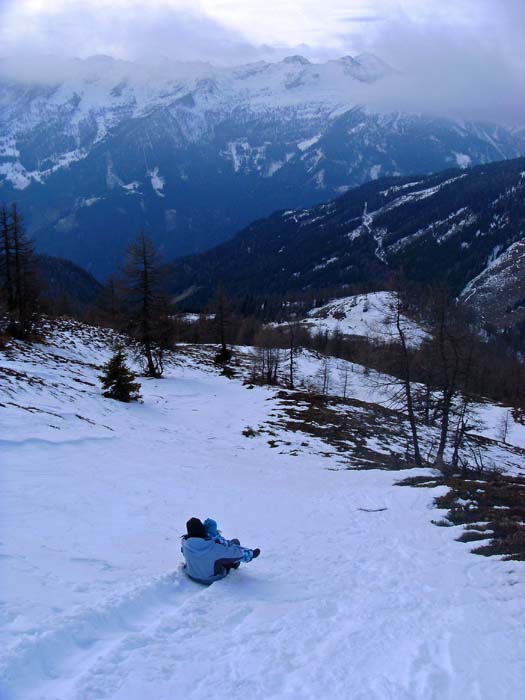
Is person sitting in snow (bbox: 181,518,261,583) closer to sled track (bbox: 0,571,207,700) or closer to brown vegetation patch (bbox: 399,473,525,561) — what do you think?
sled track (bbox: 0,571,207,700)

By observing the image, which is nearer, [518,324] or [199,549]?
[199,549]

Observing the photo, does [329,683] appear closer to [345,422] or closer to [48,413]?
[48,413]

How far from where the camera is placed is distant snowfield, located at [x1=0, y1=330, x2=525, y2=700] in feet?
16.4

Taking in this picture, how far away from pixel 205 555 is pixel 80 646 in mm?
2536

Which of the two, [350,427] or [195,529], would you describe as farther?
[350,427]

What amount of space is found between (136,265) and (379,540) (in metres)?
31.5

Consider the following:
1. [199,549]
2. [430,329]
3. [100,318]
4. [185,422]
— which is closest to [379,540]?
[199,549]

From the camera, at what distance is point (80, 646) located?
5.33 m

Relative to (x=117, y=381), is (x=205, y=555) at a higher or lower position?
lower

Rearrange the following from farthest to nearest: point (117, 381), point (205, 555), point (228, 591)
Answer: point (117, 381) < point (205, 555) < point (228, 591)

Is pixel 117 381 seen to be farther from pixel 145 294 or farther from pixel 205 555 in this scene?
pixel 205 555

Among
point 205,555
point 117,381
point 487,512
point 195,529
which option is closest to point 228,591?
point 205,555

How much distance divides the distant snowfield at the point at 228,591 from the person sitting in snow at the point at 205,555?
22 centimetres

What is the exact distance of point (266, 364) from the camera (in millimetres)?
55969
